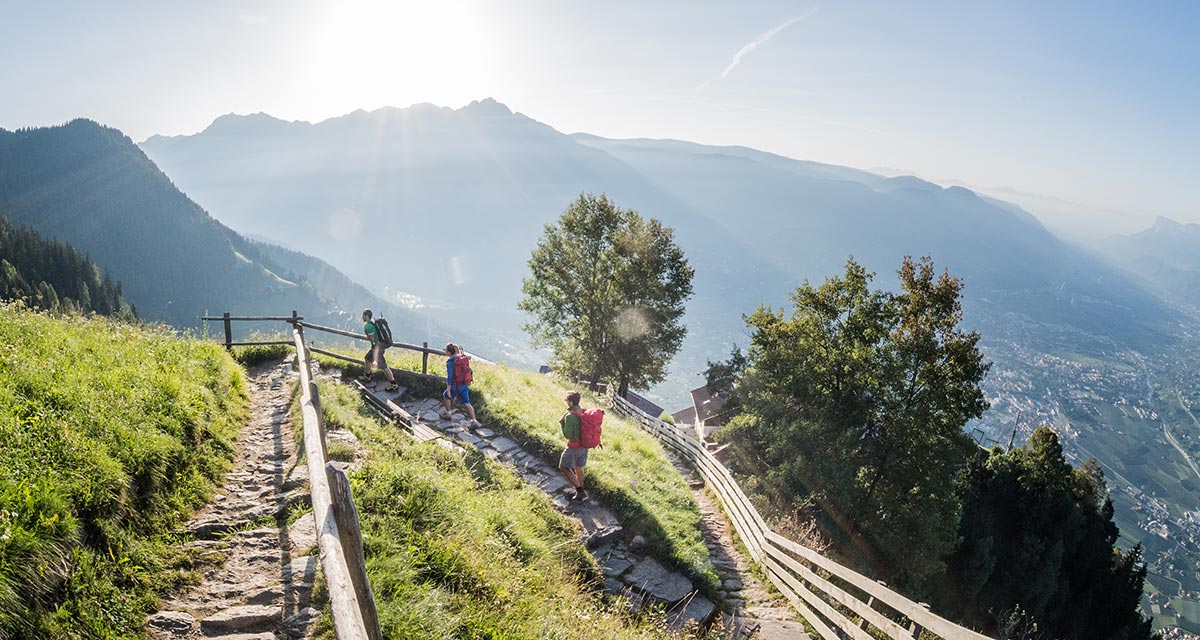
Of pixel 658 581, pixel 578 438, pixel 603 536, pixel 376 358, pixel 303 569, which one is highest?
pixel 303 569

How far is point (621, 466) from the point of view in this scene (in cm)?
1268

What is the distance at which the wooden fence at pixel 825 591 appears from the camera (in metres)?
5.84

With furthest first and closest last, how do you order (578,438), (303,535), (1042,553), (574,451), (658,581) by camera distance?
(1042,553) → (574,451) → (578,438) → (658,581) → (303,535)

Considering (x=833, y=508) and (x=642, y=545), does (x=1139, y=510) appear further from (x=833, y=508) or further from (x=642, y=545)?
(x=642, y=545)

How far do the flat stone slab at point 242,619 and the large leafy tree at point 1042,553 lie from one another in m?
33.1

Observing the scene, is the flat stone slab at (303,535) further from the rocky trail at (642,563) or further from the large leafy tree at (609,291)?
the large leafy tree at (609,291)

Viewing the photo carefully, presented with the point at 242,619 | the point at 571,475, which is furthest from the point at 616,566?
the point at 242,619

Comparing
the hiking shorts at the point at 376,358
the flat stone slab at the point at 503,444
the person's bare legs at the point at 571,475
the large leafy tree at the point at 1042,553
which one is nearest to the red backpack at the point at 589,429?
the person's bare legs at the point at 571,475

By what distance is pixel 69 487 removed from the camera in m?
4.42

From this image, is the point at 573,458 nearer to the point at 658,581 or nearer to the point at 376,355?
the point at 658,581

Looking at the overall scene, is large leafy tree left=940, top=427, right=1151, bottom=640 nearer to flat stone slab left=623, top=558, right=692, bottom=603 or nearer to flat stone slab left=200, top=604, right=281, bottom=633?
flat stone slab left=623, top=558, right=692, bottom=603

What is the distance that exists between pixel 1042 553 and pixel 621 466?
32.4 meters

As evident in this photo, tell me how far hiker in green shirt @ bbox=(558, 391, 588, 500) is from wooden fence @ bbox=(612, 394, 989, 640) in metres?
4.15

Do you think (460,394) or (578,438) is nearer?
(578,438)
